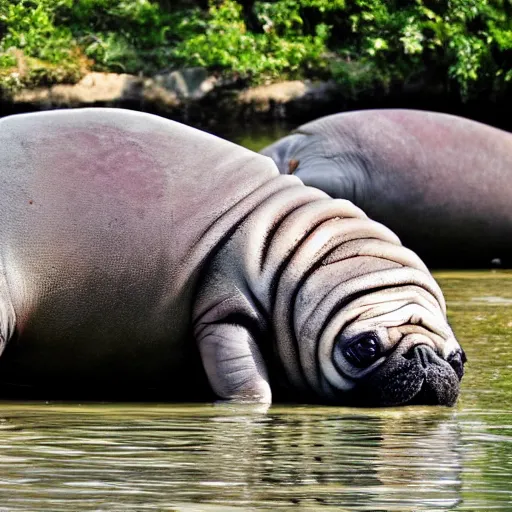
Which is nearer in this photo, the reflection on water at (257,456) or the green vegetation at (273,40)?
the reflection on water at (257,456)

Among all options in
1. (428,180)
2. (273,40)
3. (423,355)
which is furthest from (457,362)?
(273,40)

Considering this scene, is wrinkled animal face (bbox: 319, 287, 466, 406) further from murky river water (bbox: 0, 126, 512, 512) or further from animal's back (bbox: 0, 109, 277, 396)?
animal's back (bbox: 0, 109, 277, 396)

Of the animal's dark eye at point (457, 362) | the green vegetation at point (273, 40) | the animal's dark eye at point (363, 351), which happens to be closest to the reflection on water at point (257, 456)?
the animal's dark eye at point (457, 362)

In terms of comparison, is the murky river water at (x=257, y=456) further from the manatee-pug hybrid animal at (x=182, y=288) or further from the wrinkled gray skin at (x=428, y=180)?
the wrinkled gray skin at (x=428, y=180)

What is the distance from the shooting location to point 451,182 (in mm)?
13266

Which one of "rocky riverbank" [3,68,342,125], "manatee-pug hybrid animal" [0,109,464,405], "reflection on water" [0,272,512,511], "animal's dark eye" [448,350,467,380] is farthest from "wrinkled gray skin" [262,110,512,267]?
"animal's dark eye" [448,350,467,380]

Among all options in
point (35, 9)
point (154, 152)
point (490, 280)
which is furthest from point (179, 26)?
point (154, 152)

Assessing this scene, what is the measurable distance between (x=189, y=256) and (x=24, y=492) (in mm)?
2883

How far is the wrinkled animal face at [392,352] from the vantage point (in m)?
6.03

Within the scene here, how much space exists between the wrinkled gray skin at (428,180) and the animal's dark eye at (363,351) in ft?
23.1

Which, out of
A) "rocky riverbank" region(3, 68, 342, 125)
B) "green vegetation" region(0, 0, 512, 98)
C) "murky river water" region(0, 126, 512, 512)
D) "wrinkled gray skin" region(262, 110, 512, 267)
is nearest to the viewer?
"murky river water" region(0, 126, 512, 512)

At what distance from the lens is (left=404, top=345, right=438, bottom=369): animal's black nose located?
606 centimetres

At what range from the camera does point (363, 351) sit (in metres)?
6.16

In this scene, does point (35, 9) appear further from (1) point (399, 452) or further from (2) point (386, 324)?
(1) point (399, 452)
